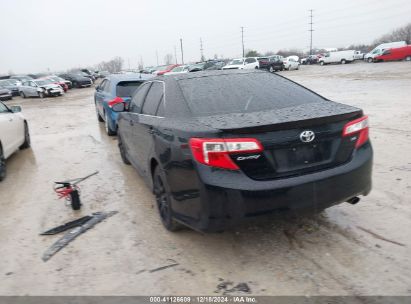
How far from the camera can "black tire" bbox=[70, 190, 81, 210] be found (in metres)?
4.73

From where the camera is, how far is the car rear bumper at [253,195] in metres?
2.91

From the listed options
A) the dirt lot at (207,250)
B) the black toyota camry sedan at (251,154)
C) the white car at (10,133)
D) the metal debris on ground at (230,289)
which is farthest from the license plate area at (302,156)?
the white car at (10,133)

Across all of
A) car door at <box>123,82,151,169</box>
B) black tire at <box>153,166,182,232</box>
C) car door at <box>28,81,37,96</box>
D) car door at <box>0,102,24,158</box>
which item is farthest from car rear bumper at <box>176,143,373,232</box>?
car door at <box>28,81,37,96</box>

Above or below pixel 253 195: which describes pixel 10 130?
below

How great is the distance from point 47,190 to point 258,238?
11.8 feet

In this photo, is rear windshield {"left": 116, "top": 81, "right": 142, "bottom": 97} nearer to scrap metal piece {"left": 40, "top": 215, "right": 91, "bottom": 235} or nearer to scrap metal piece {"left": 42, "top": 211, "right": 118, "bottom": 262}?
scrap metal piece {"left": 42, "top": 211, "right": 118, "bottom": 262}

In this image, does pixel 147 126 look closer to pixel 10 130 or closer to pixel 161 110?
pixel 161 110

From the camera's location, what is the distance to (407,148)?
6.33 meters

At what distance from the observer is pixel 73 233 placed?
4.14 m

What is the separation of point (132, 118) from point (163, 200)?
161cm

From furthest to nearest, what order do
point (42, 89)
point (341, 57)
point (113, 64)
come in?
point (113, 64) < point (341, 57) < point (42, 89)

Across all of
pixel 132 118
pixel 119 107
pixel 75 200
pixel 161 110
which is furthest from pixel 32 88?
pixel 161 110

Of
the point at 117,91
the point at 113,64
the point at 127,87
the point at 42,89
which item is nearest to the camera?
the point at 117,91

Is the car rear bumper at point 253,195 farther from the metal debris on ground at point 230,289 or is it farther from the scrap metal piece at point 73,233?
the scrap metal piece at point 73,233
